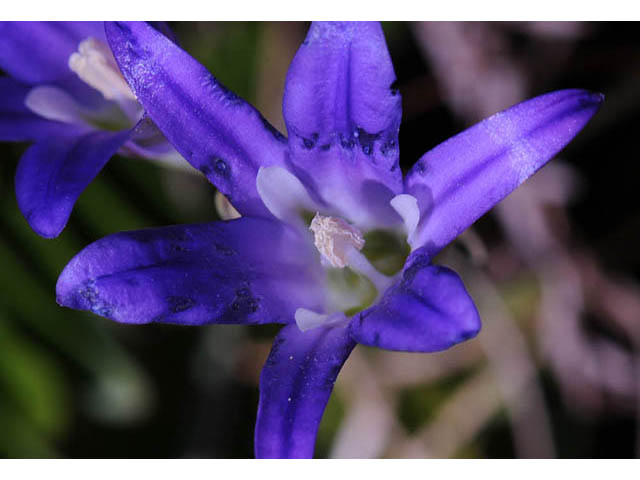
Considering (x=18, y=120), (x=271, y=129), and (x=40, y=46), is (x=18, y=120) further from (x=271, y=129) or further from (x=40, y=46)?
(x=271, y=129)

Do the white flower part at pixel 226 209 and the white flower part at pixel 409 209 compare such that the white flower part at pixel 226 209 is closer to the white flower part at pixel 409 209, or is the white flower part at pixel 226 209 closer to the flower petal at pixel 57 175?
the flower petal at pixel 57 175

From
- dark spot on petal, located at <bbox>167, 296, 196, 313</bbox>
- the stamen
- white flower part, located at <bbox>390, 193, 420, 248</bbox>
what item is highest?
white flower part, located at <bbox>390, 193, 420, 248</bbox>

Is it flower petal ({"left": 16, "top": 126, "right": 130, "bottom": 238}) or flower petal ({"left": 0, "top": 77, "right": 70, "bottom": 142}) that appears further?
flower petal ({"left": 0, "top": 77, "right": 70, "bottom": 142})

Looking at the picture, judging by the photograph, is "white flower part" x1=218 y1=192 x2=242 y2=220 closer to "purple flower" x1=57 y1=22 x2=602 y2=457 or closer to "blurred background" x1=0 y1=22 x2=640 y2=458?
"purple flower" x1=57 y1=22 x2=602 y2=457

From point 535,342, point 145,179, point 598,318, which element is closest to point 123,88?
point 145,179

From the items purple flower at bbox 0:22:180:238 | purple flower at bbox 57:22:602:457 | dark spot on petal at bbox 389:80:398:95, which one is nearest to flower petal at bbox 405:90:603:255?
purple flower at bbox 57:22:602:457

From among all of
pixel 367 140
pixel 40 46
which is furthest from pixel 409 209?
pixel 40 46

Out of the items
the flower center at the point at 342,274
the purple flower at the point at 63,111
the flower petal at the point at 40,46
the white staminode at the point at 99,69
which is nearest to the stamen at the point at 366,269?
the flower center at the point at 342,274
